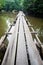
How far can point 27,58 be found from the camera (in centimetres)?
282

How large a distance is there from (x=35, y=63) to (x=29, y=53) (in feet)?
1.34

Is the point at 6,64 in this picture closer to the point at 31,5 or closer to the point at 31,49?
the point at 31,49

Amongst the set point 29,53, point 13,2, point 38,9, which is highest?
point 13,2

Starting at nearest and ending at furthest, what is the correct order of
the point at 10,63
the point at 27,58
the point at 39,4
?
the point at 10,63 → the point at 27,58 → the point at 39,4

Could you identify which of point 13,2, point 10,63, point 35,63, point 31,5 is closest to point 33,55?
point 35,63

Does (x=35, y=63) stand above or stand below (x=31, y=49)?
below

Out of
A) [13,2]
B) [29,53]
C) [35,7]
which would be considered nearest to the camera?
[29,53]

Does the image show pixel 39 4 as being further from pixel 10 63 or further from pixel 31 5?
pixel 10 63

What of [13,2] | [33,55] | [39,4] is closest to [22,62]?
[33,55]

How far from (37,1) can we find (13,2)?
25.4m

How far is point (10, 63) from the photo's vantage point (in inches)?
102

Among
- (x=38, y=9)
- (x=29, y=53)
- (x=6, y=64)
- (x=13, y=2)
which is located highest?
(x=13, y=2)

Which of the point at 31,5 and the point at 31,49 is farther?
the point at 31,5

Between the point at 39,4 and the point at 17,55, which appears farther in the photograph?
the point at 39,4
